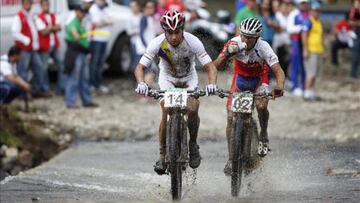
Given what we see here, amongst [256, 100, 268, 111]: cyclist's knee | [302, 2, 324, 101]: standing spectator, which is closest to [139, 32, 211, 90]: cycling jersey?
[256, 100, 268, 111]: cyclist's knee

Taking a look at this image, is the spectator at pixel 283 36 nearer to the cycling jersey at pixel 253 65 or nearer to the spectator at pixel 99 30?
the spectator at pixel 99 30

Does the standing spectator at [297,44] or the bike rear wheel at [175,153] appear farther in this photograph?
the standing spectator at [297,44]

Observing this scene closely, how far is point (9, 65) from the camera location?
752 inches

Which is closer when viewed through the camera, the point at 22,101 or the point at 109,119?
the point at 109,119

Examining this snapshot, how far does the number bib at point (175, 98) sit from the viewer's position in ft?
38.2

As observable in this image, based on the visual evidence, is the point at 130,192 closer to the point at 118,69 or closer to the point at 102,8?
the point at 102,8

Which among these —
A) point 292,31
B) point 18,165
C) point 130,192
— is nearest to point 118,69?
point 292,31

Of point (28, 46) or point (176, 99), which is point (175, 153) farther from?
point (28, 46)

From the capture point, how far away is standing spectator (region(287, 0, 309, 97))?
21.9m

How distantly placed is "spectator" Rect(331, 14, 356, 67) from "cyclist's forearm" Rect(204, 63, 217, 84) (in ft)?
43.4

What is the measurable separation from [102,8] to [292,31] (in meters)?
3.99

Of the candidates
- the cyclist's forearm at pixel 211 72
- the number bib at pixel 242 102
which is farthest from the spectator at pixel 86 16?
the number bib at pixel 242 102

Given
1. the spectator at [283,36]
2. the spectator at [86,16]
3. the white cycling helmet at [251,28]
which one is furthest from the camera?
the spectator at [283,36]

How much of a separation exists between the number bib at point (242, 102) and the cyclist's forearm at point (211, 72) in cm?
34
